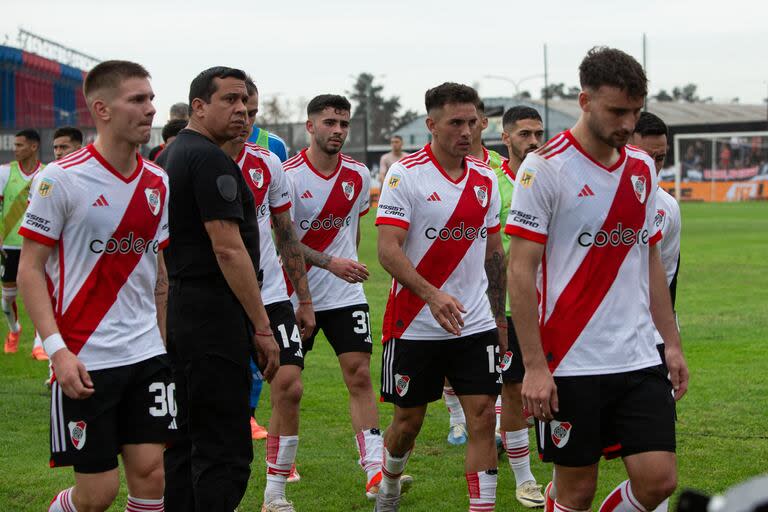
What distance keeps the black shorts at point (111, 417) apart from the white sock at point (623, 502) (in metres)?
1.93

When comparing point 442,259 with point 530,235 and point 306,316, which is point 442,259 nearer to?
point 306,316

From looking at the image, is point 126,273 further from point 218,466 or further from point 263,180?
point 263,180

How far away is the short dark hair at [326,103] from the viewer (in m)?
8.03

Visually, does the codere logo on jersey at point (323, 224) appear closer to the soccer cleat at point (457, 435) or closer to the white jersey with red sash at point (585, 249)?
the soccer cleat at point (457, 435)

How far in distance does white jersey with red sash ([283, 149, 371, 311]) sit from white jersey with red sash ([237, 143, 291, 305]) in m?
0.67

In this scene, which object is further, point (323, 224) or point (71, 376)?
point (323, 224)

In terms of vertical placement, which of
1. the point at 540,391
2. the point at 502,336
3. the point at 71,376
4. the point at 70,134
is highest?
the point at 70,134

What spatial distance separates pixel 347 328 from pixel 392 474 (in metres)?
1.45

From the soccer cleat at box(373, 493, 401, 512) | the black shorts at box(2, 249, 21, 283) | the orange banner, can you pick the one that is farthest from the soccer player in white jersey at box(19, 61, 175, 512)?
the orange banner

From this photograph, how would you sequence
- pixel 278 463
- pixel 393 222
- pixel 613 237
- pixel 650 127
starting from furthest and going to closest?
pixel 278 463 < pixel 393 222 < pixel 650 127 < pixel 613 237

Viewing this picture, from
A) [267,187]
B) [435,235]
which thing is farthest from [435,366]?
[267,187]

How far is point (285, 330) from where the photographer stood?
7078 millimetres

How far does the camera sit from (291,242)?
674 centimetres

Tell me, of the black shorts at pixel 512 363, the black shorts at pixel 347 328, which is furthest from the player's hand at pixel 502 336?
the black shorts at pixel 347 328
